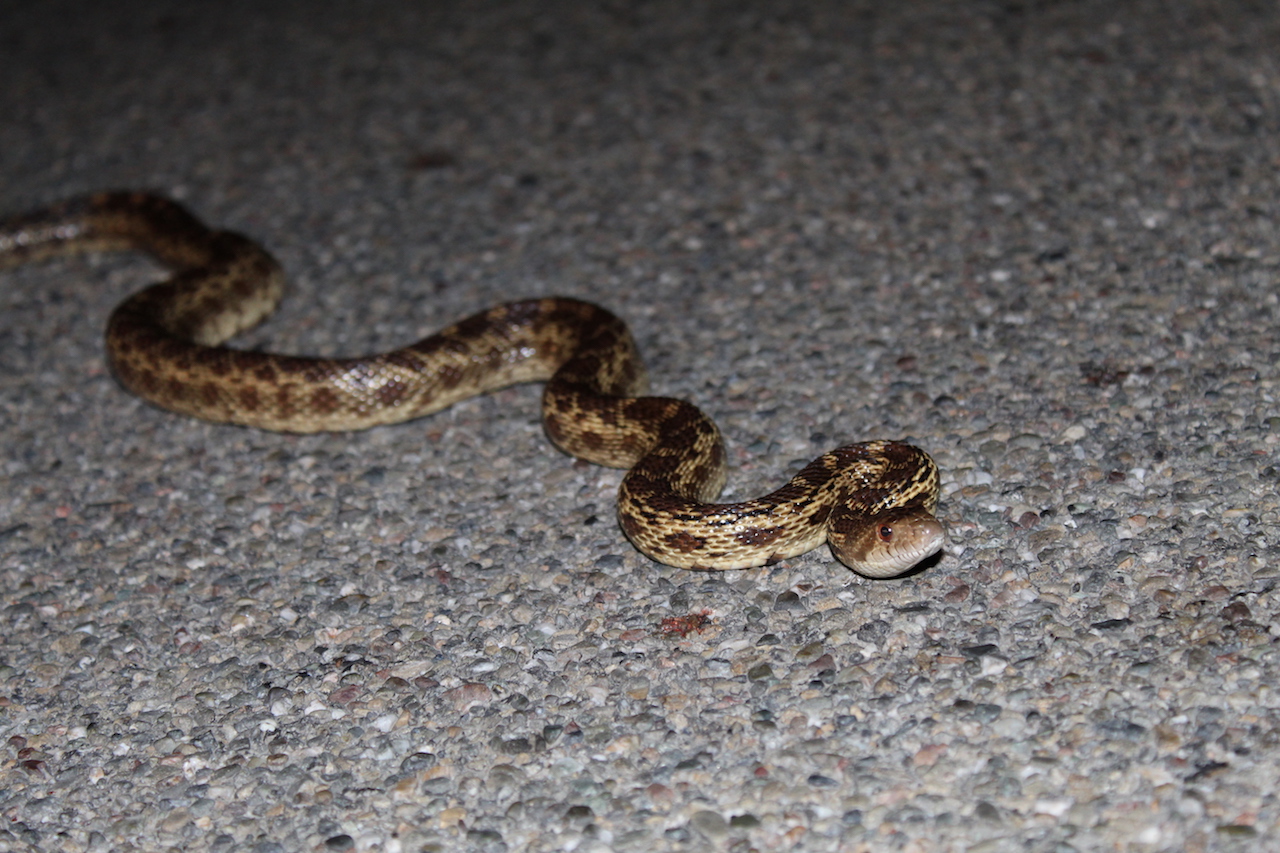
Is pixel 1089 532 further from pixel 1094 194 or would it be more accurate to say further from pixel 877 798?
pixel 1094 194

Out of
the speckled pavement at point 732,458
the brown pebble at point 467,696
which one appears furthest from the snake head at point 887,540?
the brown pebble at point 467,696

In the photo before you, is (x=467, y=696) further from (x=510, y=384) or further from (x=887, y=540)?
(x=510, y=384)

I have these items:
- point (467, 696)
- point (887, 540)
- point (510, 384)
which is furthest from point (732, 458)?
point (467, 696)

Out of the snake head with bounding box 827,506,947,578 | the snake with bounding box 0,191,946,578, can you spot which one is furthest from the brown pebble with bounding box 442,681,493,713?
the snake head with bounding box 827,506,947,578

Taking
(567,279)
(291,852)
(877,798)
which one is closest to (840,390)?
(567,279)

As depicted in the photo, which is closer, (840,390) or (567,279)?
(840,390)

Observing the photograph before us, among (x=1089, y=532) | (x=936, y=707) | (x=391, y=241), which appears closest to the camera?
(x=936, y=707)
